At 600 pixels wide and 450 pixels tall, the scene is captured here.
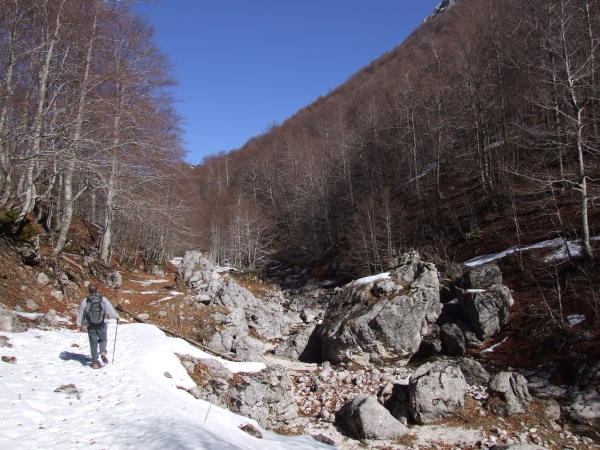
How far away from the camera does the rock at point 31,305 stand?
10461 mm

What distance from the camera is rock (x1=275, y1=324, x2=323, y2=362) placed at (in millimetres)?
14938

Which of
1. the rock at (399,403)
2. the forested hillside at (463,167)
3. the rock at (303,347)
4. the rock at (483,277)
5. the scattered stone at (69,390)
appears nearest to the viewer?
the scattered stone at (69,390)

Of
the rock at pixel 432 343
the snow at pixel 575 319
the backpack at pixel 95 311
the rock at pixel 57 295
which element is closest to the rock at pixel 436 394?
the rock at pixel 432 343

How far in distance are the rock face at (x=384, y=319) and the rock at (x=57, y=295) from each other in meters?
9.25

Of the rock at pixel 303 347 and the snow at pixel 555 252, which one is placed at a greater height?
the snow at pixel 555 252

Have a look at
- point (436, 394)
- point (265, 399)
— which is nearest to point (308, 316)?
point (265, 399)

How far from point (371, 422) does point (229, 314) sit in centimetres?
816

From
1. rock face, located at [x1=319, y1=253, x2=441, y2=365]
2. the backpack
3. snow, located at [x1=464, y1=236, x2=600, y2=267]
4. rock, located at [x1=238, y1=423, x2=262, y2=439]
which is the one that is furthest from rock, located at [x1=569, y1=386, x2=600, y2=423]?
the backpack

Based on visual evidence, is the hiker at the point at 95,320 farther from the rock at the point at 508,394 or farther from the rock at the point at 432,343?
the rock at the point at 432,343

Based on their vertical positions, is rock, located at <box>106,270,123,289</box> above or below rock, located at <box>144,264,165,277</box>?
below

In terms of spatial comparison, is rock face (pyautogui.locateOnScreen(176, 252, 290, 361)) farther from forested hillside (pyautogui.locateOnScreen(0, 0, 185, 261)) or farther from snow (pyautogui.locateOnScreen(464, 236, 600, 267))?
snow (pyautogui.locateOnScreen(464, 236, 600, 267))

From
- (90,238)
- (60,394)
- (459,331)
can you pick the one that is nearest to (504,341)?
(459,331)

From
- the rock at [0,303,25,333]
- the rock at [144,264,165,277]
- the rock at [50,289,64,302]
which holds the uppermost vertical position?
the rock at [144,264,165,277]

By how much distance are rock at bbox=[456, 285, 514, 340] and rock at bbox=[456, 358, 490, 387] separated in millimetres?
2673
